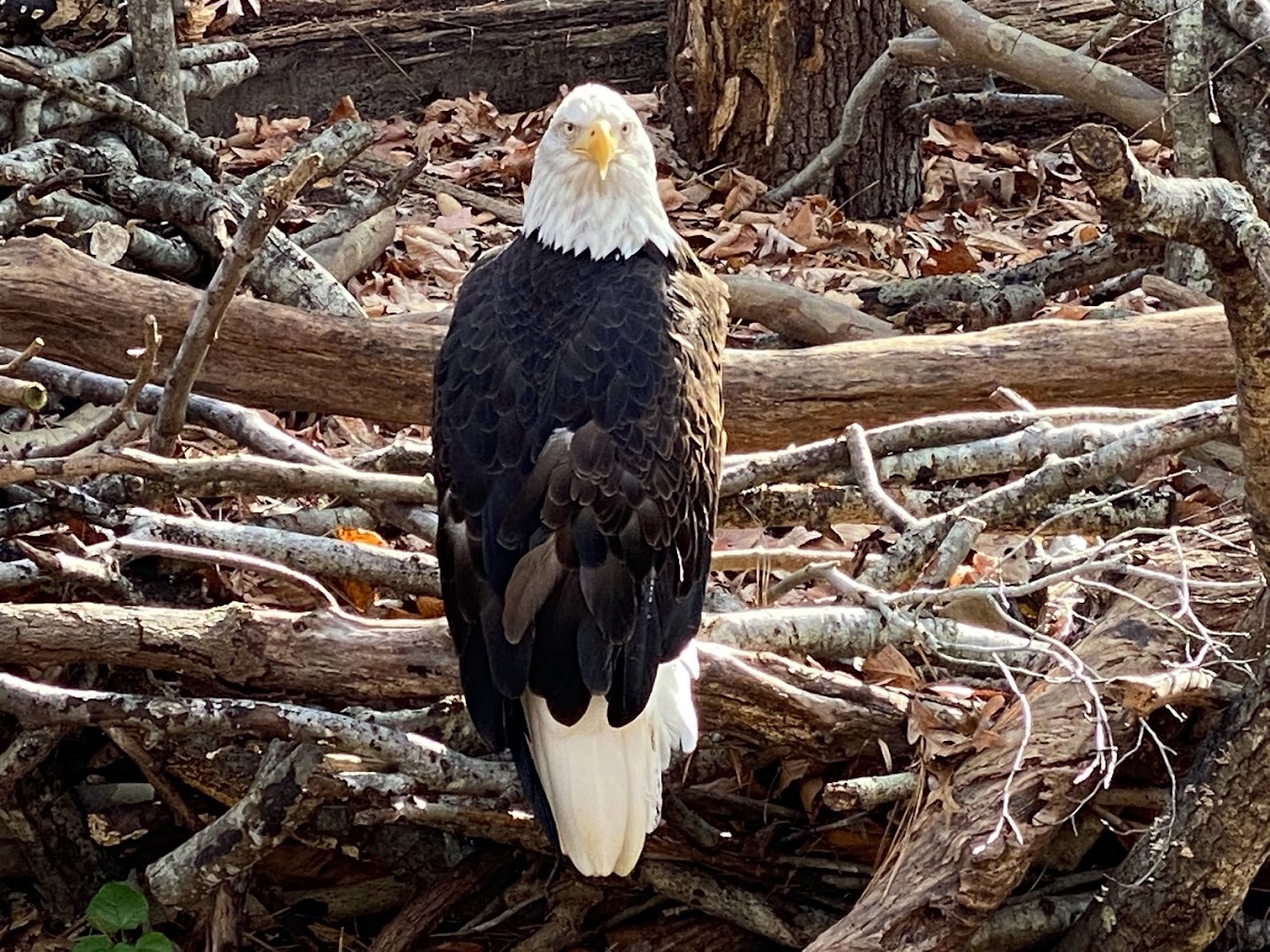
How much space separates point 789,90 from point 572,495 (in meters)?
3.77

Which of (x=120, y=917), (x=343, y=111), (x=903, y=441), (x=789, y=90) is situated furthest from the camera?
(x=343, y=111)

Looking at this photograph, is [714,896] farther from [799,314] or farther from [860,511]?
[799,314]

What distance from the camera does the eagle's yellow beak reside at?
3.55 meters

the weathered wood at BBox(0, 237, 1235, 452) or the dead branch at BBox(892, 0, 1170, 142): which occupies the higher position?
the dead branch at BBox(892, 0, 1170, 142)

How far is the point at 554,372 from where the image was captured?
126 inches

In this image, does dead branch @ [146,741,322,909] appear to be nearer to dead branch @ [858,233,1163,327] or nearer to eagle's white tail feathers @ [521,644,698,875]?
eagle's white tail feathers @ [521,644,698,875]

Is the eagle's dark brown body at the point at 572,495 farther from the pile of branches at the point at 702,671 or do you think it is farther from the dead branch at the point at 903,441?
the dead branch at the point at 903,441

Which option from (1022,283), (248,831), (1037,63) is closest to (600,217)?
(248,831)

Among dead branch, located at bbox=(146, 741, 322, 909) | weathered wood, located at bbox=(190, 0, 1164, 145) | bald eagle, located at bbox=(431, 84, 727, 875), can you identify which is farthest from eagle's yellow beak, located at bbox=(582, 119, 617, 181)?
weathered wood, located at bbox=(190, 0, 1164, 145)

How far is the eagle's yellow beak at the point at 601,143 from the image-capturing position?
3.55 meters

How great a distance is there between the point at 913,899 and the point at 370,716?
115 cm

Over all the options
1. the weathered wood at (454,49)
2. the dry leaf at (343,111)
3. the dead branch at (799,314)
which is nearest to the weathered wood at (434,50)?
the weathered wood at (454,49)

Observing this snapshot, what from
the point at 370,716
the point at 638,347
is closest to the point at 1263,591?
the point at 638,347

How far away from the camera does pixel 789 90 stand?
6.39 m
